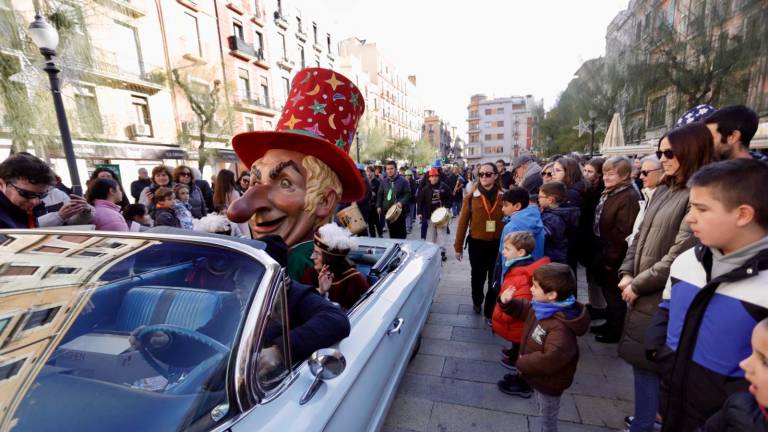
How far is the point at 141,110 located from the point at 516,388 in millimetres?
19129

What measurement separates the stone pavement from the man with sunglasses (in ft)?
10.4

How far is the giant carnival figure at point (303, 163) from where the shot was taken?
201 cm

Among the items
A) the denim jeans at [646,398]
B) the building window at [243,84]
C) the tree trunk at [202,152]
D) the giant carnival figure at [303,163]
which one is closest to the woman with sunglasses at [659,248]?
the denim jeans at [646,398]

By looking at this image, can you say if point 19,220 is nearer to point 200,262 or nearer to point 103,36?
point 200,262

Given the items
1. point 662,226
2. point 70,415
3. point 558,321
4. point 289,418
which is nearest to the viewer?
point 70,415

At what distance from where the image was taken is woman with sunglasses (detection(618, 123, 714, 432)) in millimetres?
1775

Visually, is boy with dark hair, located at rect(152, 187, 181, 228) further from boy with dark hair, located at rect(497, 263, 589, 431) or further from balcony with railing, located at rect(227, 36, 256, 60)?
balcony with railing, located at rect(227, 36, 256, 60)

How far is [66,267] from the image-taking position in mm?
1060

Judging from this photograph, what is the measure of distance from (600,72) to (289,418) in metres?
22.4

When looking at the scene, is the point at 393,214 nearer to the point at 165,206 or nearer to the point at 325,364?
the point at 165,206

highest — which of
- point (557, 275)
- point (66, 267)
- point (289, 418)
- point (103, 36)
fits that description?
point (103, 36)

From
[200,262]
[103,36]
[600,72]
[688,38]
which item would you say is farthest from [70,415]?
[600,72]

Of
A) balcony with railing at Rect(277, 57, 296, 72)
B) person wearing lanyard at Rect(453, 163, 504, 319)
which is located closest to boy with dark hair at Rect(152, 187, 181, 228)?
person wearing lanyard at Rect(453, 163, 504, 319)

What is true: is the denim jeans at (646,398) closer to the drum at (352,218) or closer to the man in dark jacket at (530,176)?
the drum at (352,218)
